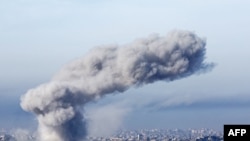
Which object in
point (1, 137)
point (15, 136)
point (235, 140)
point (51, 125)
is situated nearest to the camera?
point (235, 140)

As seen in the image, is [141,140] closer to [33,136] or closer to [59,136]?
[33,136]

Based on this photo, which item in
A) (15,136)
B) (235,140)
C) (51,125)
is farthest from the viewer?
(15,136)

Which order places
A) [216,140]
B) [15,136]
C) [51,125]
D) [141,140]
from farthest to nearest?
[141,140] → [216,140] → [15,136] → [51,125]

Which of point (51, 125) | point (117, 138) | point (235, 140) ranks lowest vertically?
point (235, 140)

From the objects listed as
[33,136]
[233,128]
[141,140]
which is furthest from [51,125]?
[141,140]

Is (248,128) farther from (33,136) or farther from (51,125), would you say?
(33,136)

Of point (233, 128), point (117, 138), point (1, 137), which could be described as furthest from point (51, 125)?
point (117, 138)

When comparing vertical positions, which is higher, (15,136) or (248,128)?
(15,136)

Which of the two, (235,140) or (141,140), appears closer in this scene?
(235,140)

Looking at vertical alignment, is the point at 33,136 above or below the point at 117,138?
below
